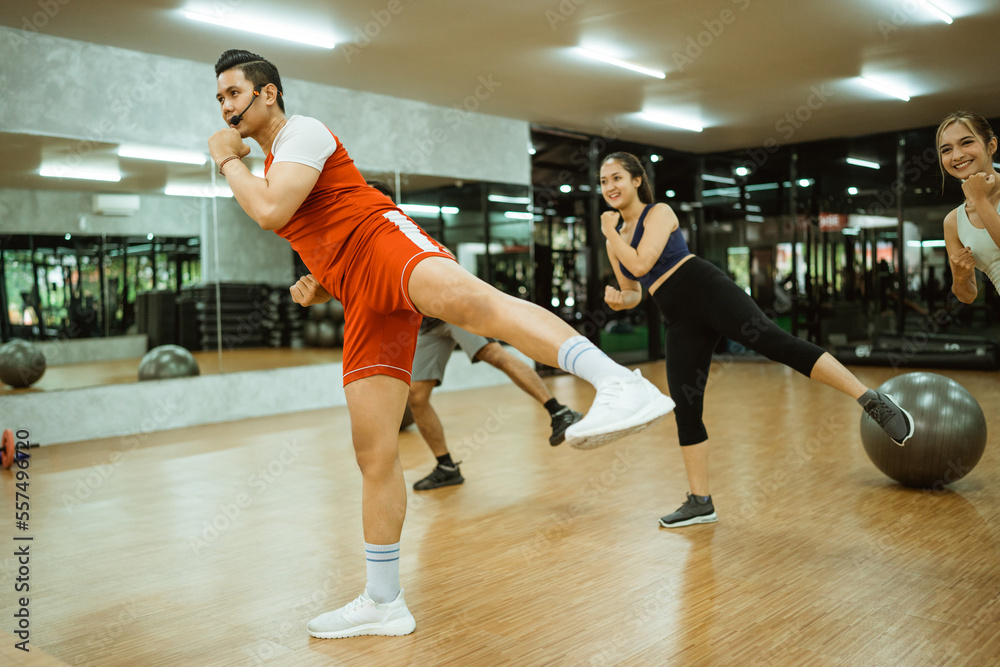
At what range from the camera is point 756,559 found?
2.67 meters

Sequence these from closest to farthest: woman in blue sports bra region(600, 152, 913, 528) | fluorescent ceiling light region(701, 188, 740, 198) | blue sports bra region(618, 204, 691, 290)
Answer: woman in blue sports bra region(600, 152, 913, 528) < blue sports bra region(618, 204, 691, 290) < fluorescent ceiling light region(701, 188, 740, 198)

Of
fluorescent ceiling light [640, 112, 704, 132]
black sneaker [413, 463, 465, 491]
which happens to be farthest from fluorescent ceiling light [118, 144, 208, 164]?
fluorescent ceiling light [640, 112, 704, 132]

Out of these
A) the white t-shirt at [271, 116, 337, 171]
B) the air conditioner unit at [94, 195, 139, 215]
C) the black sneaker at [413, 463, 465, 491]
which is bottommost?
the black sneaker at [413, 463, 465, 491]

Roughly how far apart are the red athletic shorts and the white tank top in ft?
5.51

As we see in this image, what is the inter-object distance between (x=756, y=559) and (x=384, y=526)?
134 centimetres

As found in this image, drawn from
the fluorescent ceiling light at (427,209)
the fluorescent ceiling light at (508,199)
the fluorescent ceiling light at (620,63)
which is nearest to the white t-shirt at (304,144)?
the fluorescent ceiling light at (620,63)

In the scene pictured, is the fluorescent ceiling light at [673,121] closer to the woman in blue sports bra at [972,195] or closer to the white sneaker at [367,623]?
the woman in blue sports bra at [972,195]

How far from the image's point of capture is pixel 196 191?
Answer: 640cm

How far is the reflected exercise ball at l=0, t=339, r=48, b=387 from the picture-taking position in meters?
5.38

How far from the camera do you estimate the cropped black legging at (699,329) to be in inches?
108

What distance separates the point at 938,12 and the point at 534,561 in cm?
530

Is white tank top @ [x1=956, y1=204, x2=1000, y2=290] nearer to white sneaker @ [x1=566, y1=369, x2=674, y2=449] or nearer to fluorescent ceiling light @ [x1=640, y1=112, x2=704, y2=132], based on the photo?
white sneaker @ [x1=566, y1=369, x2=674, y2=449]

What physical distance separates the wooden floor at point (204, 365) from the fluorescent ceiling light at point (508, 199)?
8.14 feet

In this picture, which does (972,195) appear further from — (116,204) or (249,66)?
(116,204)
